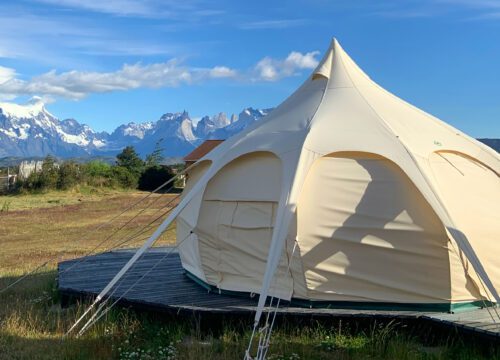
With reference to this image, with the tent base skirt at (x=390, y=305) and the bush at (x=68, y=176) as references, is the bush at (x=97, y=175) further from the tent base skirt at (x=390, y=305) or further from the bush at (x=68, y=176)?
the tent base skirt at (x=390, y=305)

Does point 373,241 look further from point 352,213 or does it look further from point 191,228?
point 191,228

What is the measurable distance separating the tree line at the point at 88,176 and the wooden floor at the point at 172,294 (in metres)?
24.4

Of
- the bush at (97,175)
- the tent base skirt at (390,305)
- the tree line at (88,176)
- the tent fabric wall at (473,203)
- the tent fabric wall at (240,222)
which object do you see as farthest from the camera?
the bush at (97,175)

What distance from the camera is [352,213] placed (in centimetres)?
668

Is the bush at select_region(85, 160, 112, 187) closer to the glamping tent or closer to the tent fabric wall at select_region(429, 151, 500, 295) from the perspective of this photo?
the glamping tent

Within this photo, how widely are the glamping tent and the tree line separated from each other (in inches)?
1111

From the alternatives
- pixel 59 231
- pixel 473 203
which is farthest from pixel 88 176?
pixel 473 203

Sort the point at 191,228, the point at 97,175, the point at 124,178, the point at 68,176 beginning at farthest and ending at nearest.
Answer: the point at 124,178 → the point at 97,175 → the point at 68,176 → the point at 191,228

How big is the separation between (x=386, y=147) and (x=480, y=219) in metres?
1.41

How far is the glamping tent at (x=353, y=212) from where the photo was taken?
6527 mm

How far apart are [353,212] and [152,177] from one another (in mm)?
34809

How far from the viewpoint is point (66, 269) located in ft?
32.1

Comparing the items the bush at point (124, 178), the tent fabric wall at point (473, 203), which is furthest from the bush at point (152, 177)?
the tent fabric wall at point (473, 203)

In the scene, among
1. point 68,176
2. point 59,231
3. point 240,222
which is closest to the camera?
point 240,222
